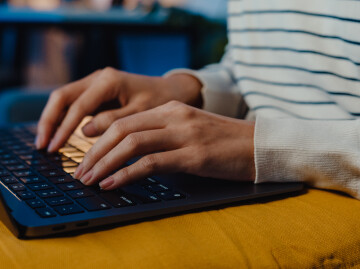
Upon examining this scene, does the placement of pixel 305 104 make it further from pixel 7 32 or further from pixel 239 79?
pixel 7 32

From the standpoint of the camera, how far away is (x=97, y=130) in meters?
0.67

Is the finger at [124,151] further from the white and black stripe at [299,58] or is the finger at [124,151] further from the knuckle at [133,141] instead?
the white and black stripe at [299,58]

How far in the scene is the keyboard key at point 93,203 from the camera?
0.44m

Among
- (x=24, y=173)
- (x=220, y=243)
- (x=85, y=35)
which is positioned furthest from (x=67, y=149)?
(x=85, y=35)

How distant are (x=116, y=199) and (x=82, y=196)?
0.04 metres

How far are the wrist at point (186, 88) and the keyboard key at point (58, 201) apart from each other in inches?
14.5

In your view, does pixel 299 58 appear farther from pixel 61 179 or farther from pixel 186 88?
pixel 61 179

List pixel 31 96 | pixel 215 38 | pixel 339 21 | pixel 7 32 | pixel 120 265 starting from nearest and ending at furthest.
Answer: pixel 120 265, pixel 339 21, pixel 31 96, pixel 7 32, pixel 215 38

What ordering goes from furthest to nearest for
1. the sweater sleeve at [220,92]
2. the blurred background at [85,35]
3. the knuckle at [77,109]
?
the blurred background at [85,35] → the sweater sleeve at [220,92] → the knuckle at [77,109]

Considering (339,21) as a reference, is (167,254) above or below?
below

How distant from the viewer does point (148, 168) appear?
505mm

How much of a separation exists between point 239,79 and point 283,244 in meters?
0.51

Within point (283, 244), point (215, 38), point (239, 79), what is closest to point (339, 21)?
point (239, 79)

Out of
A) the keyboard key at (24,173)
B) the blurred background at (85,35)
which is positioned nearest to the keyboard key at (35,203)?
the keyboard key at (24,173)
